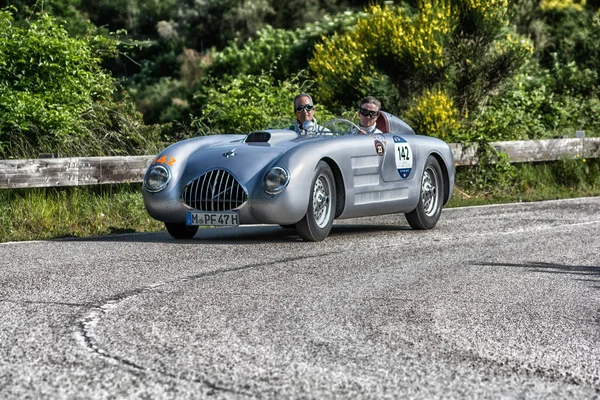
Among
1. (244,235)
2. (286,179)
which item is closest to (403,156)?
(244,235)

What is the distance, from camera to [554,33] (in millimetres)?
35188

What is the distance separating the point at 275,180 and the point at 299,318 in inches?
150

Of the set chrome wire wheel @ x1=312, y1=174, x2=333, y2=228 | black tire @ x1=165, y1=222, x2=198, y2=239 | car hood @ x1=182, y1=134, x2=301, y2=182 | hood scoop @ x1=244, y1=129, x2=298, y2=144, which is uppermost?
hood scoop @ x1=244, y1=129, x2=298, y2=144

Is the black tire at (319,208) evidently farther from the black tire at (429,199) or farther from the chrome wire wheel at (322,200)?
the black tire at (429,199)

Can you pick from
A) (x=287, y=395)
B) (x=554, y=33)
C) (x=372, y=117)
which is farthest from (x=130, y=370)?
(x=554, y=33)

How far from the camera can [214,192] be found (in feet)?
32.9

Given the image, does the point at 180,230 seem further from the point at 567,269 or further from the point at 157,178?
the point at 567,269

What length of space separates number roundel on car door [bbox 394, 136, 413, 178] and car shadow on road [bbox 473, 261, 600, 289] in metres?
2.64

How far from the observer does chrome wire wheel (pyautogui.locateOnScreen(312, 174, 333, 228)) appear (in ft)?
33.8

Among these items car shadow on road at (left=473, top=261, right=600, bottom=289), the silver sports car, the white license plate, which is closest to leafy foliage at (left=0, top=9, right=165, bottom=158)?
the silver sports car

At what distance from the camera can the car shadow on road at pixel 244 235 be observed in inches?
410

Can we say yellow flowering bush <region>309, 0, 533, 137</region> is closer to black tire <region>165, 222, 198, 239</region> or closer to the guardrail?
the guardrail

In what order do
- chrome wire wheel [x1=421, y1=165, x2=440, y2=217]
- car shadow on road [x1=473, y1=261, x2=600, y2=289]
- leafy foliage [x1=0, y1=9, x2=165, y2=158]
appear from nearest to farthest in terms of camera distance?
1. car shadow on road [x1=473, y1=261, x2=600, y2=289]
2. chrome wire wheel [x1=421, y1=165, x2=440, y2=217]
3. leafy foliage [x1=0, y1=9, x2=165, y2=158]

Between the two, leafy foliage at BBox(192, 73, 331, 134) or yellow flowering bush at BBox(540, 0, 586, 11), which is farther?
yellow flowering bush at BBox(540, 0, 586, 11)
